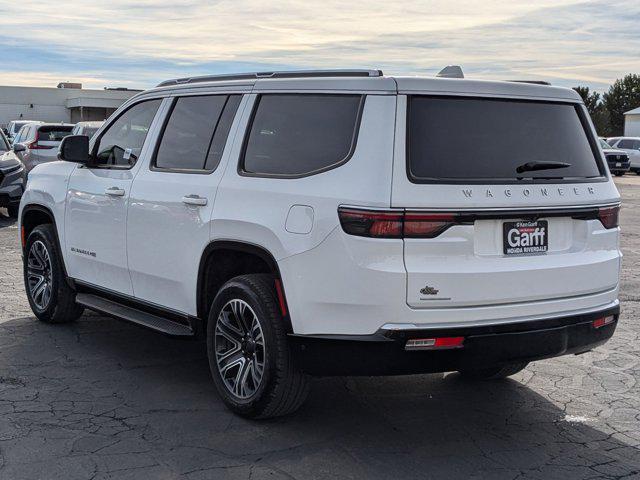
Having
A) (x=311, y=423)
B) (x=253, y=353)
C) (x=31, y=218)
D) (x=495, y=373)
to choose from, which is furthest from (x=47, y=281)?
(x=495, y=373)

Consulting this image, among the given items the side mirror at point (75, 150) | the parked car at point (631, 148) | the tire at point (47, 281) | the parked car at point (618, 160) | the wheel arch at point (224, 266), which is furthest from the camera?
the parked car at point (631, 148)

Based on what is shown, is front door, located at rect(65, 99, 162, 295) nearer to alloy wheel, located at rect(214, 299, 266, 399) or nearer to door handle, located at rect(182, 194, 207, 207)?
door handle, located at rect(182, 194, 207, 207)

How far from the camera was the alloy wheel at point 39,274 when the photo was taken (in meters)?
7.57

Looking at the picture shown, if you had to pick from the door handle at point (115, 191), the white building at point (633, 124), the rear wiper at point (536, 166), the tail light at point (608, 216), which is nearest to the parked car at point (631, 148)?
the white building at point (633, 124)

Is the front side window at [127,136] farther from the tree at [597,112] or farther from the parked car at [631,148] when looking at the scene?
the tree at [597,112]

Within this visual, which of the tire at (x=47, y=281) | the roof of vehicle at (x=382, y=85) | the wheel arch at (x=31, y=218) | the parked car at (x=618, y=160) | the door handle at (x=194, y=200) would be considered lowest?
the parked car at (x=618, y=160)

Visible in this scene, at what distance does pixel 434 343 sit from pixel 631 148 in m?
40.7

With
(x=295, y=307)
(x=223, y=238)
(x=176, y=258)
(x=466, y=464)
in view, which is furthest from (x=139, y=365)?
(x=466, y=464)

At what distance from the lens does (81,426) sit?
200 inches

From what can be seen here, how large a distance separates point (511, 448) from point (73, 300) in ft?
13.4

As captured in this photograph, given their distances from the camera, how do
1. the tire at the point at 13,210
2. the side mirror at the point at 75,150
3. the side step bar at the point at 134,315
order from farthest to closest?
the tire at the point at 13,210
the side mirror at the point at 75,150
the side step bar at the point at 134,315

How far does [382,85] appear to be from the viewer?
15.3ft

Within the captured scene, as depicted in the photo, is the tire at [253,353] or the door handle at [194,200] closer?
the tire at [253,353]

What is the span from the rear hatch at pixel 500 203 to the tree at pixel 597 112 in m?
86.8
